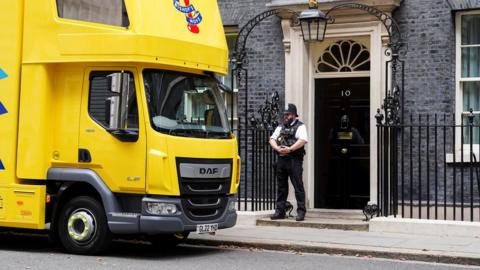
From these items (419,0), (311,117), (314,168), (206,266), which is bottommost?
(206,266)

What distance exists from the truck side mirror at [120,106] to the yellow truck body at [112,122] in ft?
0.04

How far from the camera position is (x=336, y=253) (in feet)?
33.8

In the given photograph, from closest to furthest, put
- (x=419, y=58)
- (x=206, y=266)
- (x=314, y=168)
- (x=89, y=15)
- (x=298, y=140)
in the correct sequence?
(x=206, y=266) < (x=89, y=15) < (x=298, y=140) < (x=419, y=58) < (x=314, y=168)

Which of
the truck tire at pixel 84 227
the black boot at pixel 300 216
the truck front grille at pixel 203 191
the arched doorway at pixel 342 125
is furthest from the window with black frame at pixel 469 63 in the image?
the truck tire at pixel 84 227

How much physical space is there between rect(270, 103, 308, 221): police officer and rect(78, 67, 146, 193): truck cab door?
3.52 meters

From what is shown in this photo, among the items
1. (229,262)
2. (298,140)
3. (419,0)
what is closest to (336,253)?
(229,262)

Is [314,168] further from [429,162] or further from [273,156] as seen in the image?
[429,162]

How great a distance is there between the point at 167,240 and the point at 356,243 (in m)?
2.66

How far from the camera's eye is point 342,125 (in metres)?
14.2

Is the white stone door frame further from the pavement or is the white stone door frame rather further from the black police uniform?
the pavement

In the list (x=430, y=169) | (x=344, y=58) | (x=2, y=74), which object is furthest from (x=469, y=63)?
(x=2, y=74)

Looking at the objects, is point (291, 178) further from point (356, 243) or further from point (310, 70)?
point (310, 70)

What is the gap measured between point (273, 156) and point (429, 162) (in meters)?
2.75

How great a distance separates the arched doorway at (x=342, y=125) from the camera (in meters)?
14.1
